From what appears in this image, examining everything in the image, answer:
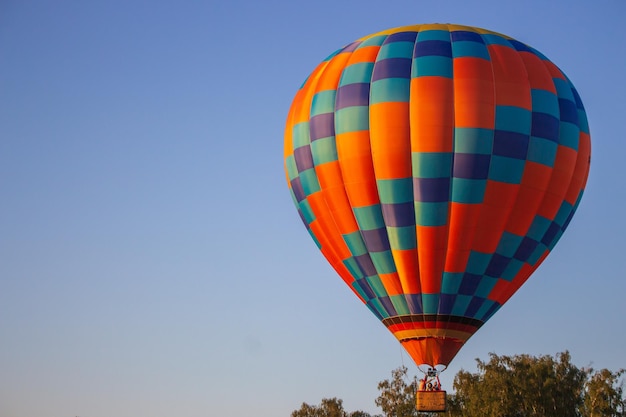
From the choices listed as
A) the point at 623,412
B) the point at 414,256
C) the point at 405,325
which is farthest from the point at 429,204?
the point at 623,412

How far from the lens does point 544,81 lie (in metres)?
28.0

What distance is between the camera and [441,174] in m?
26.7

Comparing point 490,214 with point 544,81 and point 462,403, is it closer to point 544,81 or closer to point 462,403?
point 544,81

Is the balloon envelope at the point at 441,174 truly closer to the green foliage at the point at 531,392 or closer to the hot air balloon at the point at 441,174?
the hot air balloon at the point at 441,174

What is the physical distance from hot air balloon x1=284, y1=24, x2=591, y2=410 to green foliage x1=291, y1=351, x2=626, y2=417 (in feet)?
55.6

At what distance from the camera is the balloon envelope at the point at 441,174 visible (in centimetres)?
2678

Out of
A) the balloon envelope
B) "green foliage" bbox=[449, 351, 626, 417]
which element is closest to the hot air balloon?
the balloon envelope

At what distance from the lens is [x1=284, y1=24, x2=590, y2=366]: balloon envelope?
26.8m

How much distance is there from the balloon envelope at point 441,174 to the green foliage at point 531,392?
55.8 ft

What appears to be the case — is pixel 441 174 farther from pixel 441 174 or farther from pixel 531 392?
pixel 531 392

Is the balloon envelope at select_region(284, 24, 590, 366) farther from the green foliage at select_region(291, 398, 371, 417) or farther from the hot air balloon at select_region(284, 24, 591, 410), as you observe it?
the green foliage at select_region(291, 398, 371, 417)

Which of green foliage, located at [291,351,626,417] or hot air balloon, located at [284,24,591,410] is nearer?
hot air balloon, located at [284,24,591,410]

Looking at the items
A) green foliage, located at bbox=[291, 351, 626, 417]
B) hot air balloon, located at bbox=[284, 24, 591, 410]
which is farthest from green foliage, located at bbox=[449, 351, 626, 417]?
hot air balloon, located at bbox=[284, 24, 591, 410]

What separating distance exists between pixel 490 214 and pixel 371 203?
3038 millimetres
